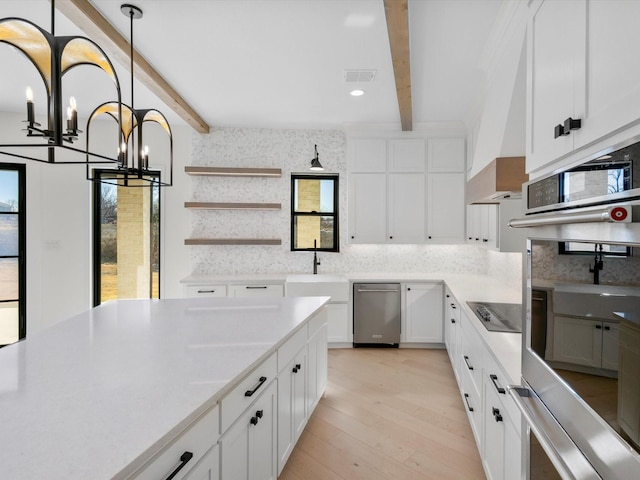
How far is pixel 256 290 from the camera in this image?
4395mm

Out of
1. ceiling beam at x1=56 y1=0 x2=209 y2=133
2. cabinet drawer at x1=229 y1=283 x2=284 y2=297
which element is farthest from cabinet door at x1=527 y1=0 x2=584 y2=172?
cabinet drawer at x1=229 y1=283 x2=284 y2=297

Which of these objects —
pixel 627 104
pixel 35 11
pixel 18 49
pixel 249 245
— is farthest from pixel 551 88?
pixel 249 245

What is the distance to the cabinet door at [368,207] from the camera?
4551 millimetres

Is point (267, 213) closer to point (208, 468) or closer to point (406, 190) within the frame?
point (406, 190)

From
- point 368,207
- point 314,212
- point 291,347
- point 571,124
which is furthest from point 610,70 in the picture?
point 314,212

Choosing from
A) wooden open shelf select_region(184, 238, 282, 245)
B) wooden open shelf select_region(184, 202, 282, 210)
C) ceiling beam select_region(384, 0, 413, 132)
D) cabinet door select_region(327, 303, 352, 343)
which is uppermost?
ceiling beam select_region(384, 0, 413, 132)

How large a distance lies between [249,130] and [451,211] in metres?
2.74

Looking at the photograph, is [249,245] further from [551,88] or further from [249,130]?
[551,88]

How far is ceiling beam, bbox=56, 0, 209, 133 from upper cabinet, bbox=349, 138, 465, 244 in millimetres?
2176

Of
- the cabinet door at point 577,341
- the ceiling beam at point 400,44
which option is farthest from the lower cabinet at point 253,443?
the ceiling beam at point 400,44

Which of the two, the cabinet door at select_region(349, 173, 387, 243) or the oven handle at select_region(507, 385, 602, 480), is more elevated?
the cabinet door at select_region(349, 173, 387, 243)

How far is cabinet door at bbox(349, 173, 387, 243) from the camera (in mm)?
4551

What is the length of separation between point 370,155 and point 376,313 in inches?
74.8

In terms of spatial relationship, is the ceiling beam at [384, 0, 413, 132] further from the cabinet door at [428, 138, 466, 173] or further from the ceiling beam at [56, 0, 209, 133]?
the ceiling beam at [56, 0, 209, 133]
